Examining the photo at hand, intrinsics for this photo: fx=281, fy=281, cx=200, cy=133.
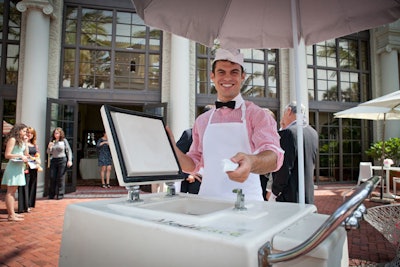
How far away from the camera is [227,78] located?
1745 millimetres

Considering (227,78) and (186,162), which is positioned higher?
(227,78)

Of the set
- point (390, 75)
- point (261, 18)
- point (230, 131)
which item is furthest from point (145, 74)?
point (390, 75)

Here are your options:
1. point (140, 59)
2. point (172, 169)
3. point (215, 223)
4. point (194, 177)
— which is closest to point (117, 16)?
point (140, 59)

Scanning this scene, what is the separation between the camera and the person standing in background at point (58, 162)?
21.7 ft

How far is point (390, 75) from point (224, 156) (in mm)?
11177

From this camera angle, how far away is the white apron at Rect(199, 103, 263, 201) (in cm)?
167

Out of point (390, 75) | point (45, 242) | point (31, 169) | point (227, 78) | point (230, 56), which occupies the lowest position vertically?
point (45, 242)

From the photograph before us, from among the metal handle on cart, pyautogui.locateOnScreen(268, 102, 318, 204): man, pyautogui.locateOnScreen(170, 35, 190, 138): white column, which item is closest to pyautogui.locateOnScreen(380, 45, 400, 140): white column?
pyautogui.locateOnScreen(170, 35, 190, 138): white column

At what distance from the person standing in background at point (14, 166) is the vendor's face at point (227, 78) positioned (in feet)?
14.6

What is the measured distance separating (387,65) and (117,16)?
9.68 metres

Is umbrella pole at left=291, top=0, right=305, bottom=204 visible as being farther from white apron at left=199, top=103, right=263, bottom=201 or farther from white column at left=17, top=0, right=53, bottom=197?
white column at left=17, top=0, right=53, bottom=197

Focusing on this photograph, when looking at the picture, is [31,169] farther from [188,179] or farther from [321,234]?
[321,234]

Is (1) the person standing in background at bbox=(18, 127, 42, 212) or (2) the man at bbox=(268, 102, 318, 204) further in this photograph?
(1) the person standing in background at bbox=(18, 127, 42, 212)

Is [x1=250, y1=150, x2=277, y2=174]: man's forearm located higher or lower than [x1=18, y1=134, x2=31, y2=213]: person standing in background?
higher
